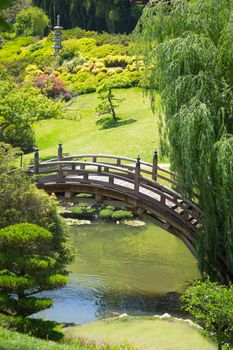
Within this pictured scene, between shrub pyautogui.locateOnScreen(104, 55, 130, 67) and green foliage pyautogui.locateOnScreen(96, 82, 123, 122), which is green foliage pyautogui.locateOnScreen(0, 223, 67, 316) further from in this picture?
shrub pyautogui.locateOnScreen(104, 55, 130, 67)

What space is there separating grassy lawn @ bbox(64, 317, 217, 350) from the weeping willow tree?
2304 millimetres

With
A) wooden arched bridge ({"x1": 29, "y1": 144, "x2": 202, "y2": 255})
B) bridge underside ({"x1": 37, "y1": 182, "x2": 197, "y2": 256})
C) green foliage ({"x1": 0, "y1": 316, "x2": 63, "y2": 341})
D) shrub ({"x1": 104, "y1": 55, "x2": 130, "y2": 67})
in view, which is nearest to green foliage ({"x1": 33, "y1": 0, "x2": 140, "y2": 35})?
shrub ({"x1": 104, "y1": 55, "x2": 130, "y2": 67})

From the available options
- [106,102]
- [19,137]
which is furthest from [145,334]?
[106,102]

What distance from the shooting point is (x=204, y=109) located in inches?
690

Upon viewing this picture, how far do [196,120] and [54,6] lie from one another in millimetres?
65258

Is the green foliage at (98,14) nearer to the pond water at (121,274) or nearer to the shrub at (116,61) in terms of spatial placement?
the shrub at (116,61)

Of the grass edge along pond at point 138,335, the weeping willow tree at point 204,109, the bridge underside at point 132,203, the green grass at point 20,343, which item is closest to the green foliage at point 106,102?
the bridge underside at point 132,203

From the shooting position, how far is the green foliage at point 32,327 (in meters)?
14.6

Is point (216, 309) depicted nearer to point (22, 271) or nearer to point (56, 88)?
point (22, 271)

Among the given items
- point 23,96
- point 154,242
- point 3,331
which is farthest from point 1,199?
point 23,96

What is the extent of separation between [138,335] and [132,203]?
568cm

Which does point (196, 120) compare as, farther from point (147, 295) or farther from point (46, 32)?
point (46, 32)

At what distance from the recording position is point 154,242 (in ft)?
92.5

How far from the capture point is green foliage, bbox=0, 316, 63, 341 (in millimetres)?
14603
